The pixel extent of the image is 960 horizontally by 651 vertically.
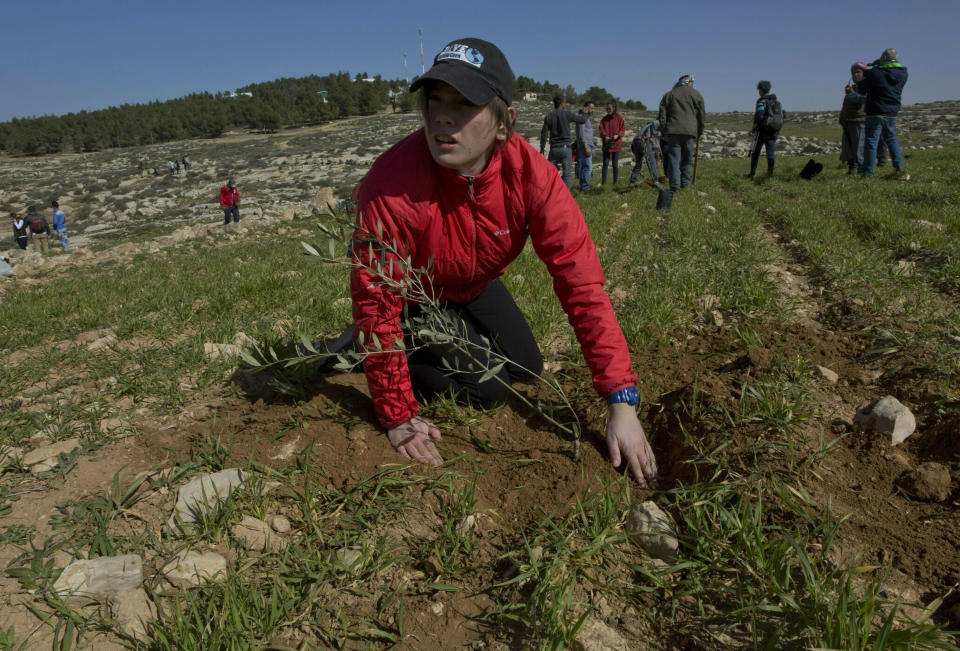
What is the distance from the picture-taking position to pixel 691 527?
1692 mm

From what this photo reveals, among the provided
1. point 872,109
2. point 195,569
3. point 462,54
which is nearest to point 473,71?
point 462,54

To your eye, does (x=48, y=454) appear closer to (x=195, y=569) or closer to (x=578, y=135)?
(x=195, y=569)

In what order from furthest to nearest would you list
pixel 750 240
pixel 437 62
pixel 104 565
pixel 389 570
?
pixel 750 240
pixel 437 62
pixel 389 570
pixel 104 565

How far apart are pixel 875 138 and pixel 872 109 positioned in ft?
1.73

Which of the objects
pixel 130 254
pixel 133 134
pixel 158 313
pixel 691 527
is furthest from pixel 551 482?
pixel 133 134

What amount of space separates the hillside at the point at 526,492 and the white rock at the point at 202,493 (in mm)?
12

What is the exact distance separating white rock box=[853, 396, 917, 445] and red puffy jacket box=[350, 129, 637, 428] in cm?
94

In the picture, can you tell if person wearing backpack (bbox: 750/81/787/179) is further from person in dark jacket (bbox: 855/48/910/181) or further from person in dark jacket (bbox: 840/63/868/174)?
person in dark jacket (bbox: 855/48/910/181)

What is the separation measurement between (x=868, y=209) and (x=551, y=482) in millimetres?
6321

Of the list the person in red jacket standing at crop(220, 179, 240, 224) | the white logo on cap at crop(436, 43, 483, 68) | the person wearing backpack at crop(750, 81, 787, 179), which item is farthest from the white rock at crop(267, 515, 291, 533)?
the person in red jacket standing at crop(220, 179, 240, 224)

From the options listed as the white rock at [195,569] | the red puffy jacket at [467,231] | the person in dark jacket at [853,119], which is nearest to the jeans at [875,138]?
the person in dark jacket at [853,119]

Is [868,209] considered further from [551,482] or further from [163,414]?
[163,414]

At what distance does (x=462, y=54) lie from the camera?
1971mm

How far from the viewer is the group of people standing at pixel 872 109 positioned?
30.4 ft
